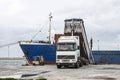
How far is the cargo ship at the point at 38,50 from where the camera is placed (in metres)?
62.4

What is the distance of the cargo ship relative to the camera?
62406 mm

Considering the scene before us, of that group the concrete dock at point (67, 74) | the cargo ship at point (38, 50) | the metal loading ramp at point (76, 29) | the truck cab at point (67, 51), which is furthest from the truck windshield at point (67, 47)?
the cargo ship at point (38, 50)

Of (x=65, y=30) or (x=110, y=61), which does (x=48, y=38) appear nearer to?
(x=110, y=61)

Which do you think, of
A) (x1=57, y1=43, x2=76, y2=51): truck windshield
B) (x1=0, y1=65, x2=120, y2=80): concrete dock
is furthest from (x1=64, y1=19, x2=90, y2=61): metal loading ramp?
(x1=0, y1=65, x2=120, y2=80): concrete dock

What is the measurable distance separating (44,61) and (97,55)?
1295cm

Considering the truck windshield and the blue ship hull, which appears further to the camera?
the blue ship hull

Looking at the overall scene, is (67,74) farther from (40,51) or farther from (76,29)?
(40,51)

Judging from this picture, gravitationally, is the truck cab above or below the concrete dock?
above

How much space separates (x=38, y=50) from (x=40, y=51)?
1.30 feet

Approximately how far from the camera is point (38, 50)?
205 feet

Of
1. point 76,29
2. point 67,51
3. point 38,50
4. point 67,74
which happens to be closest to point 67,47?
point 67,51

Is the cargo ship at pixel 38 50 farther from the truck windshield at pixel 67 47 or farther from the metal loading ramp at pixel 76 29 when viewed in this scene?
the truck windshield at pixel 67 47

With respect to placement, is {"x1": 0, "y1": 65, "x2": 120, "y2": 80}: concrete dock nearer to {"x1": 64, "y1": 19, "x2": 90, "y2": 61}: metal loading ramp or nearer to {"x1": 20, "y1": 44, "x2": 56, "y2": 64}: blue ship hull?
{"x1": 64, "y1": 19, "x2": 90, "y2": 61}: metal loading ramp

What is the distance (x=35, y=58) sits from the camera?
63.0 metres
